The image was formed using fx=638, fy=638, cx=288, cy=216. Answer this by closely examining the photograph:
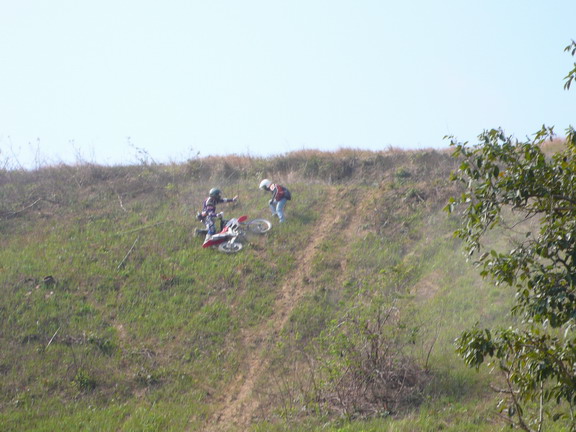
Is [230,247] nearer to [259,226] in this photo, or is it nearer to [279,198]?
[259,226]

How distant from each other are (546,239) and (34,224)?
21.4m

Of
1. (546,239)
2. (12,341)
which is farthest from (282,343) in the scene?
(546,239)

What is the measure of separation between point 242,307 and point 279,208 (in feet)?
17.9

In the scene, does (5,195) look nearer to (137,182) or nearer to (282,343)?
(137,182)

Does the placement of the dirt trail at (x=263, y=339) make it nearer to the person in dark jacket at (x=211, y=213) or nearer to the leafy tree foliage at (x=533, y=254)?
the person in dark jacket at (x=211, y=213)

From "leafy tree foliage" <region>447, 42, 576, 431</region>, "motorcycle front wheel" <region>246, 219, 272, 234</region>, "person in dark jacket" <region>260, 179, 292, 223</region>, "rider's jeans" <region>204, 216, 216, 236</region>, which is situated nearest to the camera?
"leafy tree foliage" <region>447, 42, 576, 431</region>

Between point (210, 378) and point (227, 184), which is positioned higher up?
point (227, 184)

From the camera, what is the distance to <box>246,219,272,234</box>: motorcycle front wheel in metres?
22.1

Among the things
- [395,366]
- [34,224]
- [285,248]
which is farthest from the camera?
[34,224]

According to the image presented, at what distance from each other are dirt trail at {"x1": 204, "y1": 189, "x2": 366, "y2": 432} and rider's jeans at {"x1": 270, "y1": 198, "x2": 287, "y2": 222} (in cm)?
140

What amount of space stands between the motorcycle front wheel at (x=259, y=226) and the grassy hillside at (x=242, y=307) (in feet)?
1.71

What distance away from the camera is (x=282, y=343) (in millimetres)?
15148

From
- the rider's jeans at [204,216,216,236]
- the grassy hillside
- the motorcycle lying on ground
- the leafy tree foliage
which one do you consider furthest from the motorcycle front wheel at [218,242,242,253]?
the leafy tree foliage

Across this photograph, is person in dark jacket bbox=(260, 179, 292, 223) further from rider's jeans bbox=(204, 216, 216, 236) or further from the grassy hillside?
rider's jeans bbox=(204, 216, 216, 236)
